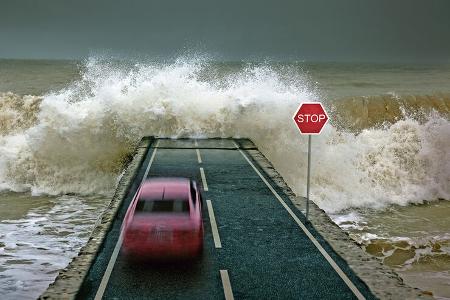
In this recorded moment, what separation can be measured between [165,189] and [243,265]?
2613 millimetres

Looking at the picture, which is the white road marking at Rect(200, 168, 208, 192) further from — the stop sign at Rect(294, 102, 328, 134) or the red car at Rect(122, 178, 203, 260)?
the red car at Rect(122, 178, 203, 260)

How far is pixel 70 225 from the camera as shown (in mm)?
18359

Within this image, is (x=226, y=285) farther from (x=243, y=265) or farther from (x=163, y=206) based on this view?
(x=163, y=206)

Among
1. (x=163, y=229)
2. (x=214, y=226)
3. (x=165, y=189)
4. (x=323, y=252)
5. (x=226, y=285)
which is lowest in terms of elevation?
(x=226, y=285)

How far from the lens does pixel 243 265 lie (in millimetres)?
10023

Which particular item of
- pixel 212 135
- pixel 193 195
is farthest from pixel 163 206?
pixel 212 135

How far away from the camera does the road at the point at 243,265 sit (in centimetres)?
883

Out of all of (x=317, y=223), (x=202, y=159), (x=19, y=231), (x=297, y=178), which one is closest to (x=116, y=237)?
(x=317, y=223)

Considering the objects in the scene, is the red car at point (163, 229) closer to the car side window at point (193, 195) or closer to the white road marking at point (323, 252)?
the car side window at point (193, 195)

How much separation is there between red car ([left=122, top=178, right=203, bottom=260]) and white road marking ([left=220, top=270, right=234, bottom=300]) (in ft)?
2.92

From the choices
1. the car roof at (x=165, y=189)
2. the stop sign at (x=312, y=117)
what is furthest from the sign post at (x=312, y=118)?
the car roof at (x=165, y=189)

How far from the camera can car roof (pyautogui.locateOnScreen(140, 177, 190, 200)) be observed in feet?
37.0

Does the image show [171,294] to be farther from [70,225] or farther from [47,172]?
[47,172]

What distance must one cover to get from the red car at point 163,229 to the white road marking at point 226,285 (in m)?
0.89
